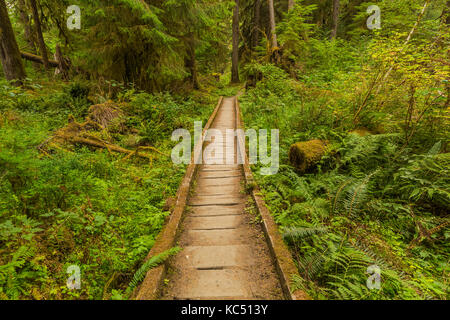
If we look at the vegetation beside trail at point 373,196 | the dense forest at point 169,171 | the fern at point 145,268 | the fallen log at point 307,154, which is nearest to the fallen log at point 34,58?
the dense forest at point 169,171

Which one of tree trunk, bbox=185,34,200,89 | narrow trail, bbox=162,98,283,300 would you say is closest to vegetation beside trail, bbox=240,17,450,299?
narrow trail, bbox=162,98,283,300

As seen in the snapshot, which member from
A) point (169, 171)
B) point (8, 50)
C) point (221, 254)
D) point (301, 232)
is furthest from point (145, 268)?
point (8, 50)

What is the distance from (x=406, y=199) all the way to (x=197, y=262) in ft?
14.1

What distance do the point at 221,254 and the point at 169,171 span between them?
3337 mm

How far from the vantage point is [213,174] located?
5.68 m

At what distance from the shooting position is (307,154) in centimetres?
530

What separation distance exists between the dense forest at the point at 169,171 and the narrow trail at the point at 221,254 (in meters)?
0.43

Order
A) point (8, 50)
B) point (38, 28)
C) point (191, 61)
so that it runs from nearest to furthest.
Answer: point (8, 50), point (38, 28), point (191, 61)

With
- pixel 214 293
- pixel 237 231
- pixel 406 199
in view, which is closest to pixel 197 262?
pixel 214 293

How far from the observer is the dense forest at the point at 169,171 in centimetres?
268

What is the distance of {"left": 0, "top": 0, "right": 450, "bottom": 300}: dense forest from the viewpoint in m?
2.68

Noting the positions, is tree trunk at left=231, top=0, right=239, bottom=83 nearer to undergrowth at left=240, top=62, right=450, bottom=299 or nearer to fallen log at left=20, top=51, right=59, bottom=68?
fallen log at left=20, top=51, right=59, bottom=68

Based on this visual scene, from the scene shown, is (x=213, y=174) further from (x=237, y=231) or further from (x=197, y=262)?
(x=197, y=262)

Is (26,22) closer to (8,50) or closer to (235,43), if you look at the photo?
(8,50)
